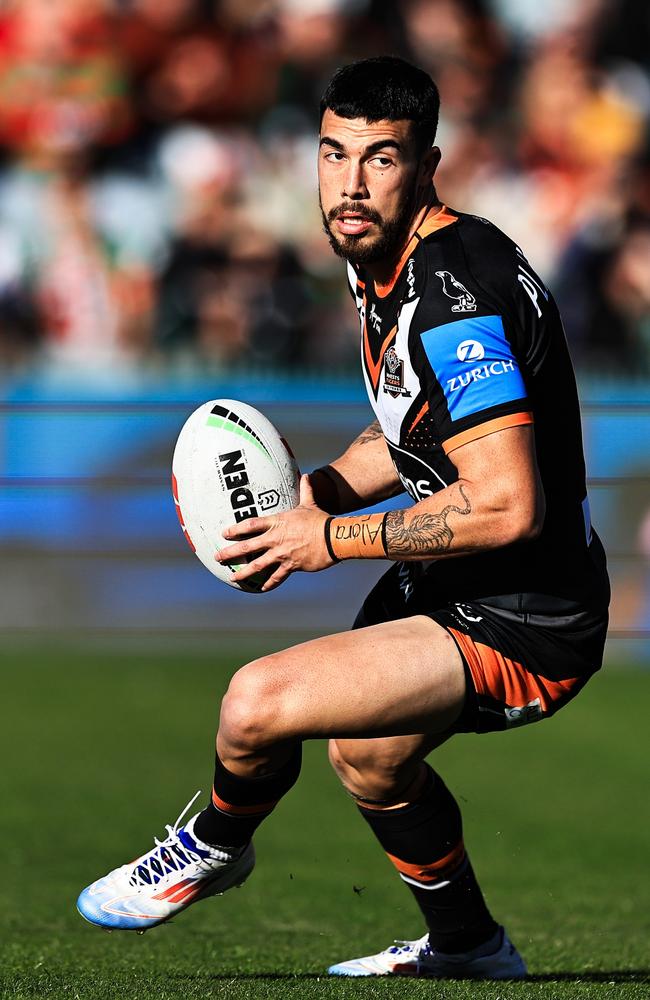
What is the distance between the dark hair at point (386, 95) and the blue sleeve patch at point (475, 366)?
1.65 ft

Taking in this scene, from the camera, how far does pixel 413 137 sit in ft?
11.5

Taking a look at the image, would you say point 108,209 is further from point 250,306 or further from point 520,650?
point 520,650

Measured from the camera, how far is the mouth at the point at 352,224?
11.5 ft

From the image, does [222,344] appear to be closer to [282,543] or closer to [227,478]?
[227,478]

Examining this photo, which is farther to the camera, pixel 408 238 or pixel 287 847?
pixel 287 847

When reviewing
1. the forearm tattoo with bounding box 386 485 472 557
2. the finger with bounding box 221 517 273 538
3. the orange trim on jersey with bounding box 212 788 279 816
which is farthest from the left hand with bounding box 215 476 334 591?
the orange trim on jersey with bounding box 212 788 279 816

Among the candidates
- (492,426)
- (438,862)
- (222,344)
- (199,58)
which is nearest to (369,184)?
(492,426)

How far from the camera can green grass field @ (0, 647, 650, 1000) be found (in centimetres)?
396

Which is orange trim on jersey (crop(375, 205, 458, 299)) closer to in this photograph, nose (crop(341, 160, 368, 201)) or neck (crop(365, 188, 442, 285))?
neck (crop(365, 188, 442, 285))

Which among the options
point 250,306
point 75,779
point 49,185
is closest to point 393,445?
point 75,779

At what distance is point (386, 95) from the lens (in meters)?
3.47

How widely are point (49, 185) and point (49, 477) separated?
→ 2.54m

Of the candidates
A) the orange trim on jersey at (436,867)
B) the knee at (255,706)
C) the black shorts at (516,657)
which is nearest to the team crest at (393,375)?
the black shorts at (516,657)

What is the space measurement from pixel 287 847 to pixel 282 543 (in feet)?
8.70
